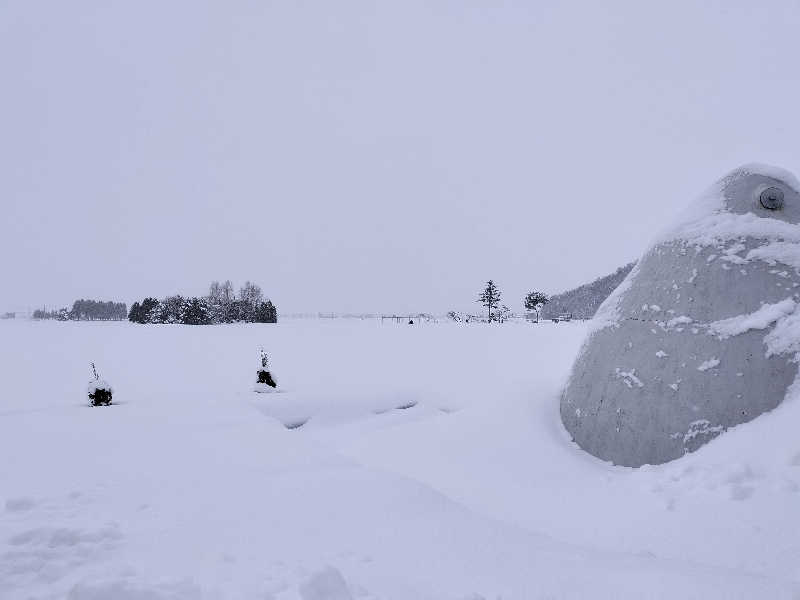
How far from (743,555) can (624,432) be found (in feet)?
5.94

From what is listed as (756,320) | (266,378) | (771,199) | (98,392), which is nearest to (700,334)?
(756,320)

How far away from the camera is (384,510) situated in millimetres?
3414

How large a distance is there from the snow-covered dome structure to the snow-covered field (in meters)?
0.27

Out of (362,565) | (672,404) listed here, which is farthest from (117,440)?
(672,404)

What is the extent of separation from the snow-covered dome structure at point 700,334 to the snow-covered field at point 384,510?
271mm

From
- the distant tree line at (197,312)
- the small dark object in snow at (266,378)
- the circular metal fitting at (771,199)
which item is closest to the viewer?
the circular metal fitting at (771,199)

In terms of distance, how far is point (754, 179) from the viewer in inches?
217

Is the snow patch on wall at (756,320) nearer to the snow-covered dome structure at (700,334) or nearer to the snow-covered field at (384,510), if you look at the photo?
the snow-covered dome structure at (700,334)

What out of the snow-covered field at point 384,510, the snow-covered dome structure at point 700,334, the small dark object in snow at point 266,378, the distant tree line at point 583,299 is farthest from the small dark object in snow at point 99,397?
the distant tree line at point 583,299

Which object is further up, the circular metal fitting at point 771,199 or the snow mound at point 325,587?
the circular metal fitting at point 771,199

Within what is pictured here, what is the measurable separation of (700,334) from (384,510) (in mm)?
3680

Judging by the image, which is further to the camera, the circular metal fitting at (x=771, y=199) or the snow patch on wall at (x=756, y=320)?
the circular metal fitting at (x=771, y=199)

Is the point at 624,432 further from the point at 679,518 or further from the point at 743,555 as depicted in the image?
the point at 743,555

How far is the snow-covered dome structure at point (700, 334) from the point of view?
446 cm
